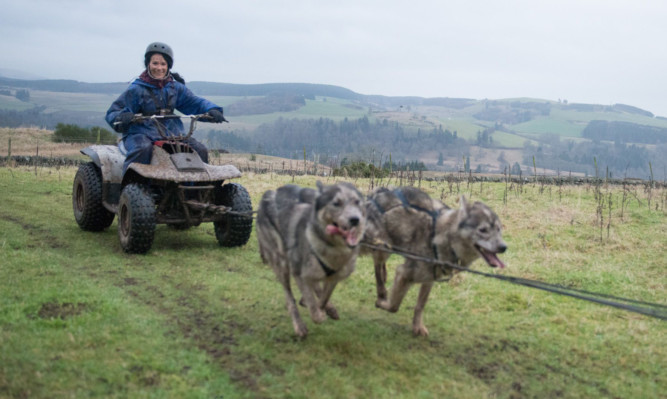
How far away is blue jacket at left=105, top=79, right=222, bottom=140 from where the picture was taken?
33.0 feet

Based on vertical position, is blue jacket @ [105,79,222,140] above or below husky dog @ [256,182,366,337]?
above

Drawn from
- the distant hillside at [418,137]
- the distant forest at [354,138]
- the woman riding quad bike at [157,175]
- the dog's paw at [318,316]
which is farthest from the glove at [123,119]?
the distant forest at [354,138]

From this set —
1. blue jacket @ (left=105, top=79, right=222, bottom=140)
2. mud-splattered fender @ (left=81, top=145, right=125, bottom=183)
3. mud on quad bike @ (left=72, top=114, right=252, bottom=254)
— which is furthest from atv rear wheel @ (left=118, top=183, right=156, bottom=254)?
blue jacket @ (left=105, top=79, right=222, bottom=140)

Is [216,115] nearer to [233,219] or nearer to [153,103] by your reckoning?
[153,103]

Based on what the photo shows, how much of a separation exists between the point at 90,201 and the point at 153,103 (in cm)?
225

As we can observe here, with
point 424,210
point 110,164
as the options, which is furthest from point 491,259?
point 110,164

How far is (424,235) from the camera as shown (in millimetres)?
6266

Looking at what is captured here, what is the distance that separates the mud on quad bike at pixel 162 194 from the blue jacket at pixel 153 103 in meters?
0.36

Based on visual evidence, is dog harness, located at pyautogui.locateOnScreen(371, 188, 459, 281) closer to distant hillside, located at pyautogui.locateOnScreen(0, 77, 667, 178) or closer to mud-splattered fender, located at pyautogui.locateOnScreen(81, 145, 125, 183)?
mud-splattered fender, located at pyautogui.locateOnScreen(81, 145, 125, 183)

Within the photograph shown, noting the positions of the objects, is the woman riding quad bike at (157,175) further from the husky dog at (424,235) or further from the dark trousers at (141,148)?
the husky dog at (424,235)

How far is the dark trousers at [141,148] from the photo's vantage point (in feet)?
30.8

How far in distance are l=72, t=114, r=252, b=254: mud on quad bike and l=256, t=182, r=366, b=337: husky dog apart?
237 centimetres

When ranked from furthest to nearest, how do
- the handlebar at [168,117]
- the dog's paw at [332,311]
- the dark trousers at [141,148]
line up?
the handlebar at [168,117] → the dark trousers at [141,148] → the dog's paw at [332,311]

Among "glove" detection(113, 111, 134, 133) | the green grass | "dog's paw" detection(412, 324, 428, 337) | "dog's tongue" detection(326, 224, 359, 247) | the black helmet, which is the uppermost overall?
the black helmet
